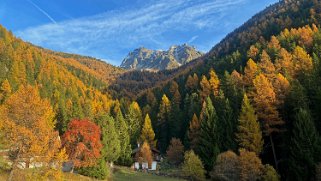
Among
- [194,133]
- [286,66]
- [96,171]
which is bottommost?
[96,171]

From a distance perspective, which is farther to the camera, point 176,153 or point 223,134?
point 176,153

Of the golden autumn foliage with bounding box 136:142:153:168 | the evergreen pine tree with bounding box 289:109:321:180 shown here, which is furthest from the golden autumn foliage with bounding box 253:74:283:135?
the golden autumn foliage with bounding box 136:142:153:168

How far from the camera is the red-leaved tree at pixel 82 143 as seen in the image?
169ft

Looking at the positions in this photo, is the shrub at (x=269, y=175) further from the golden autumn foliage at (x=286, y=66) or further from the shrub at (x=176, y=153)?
the shrub at (x=176, y=153)

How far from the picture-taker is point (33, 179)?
29.8 m

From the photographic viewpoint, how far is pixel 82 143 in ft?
171

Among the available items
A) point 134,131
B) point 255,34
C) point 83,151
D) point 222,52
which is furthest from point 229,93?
point 222,52

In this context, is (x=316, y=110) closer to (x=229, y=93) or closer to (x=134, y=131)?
(x=229, y=93)

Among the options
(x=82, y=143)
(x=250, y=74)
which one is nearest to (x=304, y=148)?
(x=250, y=74)

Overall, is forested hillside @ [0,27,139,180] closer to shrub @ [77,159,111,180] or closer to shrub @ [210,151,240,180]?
shrub @ [77,159,111,180]

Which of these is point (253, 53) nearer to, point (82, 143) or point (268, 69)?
point (268, 69)

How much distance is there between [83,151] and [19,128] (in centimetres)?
2503

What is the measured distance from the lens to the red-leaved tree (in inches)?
2022

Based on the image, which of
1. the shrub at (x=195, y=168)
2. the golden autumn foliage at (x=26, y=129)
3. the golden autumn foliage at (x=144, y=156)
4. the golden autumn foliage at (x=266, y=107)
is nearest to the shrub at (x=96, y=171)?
the shrub at (x=195, y=168)
